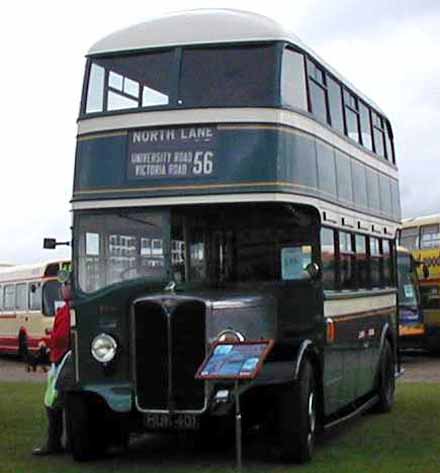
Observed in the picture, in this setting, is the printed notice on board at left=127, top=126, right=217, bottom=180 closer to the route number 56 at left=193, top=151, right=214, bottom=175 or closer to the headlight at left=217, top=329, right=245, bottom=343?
the route number 56 at left=193, top=151, right=214, bottom=175

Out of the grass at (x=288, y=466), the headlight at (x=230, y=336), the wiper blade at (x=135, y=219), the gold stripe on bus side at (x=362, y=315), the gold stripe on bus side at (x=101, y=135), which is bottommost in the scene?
the grass at (x=288, y=466)

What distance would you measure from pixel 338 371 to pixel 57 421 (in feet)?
10.9

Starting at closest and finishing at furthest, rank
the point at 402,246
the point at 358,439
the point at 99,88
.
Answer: the point at 99,88 < the point at 358,439 < the point at 402,246

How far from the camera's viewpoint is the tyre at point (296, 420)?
12445mm

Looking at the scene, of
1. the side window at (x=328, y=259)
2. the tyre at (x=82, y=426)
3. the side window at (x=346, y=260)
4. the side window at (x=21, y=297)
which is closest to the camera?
the tyre at (x=82, y=426)

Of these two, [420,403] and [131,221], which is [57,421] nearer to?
[131,221]

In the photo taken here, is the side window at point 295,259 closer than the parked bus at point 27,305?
Yes

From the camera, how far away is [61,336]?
1380 centimetres

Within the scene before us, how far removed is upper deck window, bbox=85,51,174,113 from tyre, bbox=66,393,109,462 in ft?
10.4

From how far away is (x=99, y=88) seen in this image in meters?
13.7

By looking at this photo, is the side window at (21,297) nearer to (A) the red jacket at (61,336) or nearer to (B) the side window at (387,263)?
(B) the side window at (387,263)

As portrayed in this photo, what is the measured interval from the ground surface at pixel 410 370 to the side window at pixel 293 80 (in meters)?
12.1

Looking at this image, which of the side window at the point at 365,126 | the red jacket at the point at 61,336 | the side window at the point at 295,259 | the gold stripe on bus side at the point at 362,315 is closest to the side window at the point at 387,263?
the gold stripe on bus side at the point at 362,315

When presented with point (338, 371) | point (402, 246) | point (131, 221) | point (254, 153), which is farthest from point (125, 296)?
point (402, 246)
